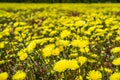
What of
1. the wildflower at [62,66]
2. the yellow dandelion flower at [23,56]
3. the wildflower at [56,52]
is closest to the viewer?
the wildflower at [62,66]

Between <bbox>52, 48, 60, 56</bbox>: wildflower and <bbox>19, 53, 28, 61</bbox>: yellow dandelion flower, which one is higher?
<bbox>52, 48, 60, 56</bbox>: wildflower

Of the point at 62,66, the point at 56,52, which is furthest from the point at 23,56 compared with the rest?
the point at 62,66

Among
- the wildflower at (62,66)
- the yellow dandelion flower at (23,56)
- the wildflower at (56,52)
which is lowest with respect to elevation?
the yellow dandelion flower at (23,56)

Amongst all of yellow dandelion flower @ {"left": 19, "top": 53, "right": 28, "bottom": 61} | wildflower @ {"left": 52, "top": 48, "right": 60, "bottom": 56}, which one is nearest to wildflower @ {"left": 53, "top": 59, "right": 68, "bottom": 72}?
wildflower @ {"left": 52, "top": 48, "right": 60, "bottom": 56}

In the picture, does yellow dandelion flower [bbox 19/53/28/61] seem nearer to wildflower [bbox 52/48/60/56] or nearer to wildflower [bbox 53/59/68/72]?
wildflower [bbox 52/48/60/56]

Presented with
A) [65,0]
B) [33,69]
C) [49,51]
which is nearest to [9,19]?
[33,69]

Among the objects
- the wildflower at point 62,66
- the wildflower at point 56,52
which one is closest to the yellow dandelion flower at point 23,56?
the wildflower at point 56,52

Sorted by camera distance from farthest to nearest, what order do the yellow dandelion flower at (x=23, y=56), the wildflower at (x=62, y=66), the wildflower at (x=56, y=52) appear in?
the yellow dandelion flower at (x=23, y=56)
the wildflower at (x=56, y=52)
the wildflower at (x=62, y=66)

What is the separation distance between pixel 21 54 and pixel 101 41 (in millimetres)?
1721

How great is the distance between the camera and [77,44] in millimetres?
2836

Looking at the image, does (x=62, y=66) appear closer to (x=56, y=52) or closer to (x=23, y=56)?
(x=56, y=52)

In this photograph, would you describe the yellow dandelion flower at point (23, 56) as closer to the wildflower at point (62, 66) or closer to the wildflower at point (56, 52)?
the wildflower at point (56, 52)

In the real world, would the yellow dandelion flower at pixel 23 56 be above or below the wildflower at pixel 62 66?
below

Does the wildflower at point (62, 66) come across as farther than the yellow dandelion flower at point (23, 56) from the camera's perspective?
No
